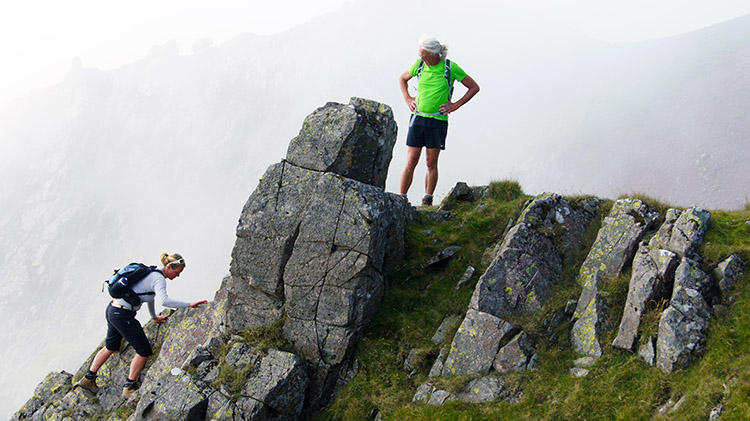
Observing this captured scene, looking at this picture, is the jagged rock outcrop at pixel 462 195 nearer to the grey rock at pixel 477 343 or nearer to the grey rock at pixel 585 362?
the grey rock at pixel 477 343

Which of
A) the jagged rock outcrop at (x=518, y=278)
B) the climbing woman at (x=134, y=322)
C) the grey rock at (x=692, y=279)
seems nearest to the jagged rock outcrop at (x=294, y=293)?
the climbing woman at (x=134, y=322)

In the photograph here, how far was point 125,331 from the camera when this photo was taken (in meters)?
13.0

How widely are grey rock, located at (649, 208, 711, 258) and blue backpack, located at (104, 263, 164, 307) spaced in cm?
1218

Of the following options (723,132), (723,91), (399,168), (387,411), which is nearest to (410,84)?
(387,411)

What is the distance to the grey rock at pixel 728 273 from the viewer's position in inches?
373

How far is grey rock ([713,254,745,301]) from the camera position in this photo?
31.1 feet

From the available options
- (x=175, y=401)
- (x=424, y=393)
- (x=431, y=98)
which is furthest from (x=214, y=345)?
(x=431, y=98)

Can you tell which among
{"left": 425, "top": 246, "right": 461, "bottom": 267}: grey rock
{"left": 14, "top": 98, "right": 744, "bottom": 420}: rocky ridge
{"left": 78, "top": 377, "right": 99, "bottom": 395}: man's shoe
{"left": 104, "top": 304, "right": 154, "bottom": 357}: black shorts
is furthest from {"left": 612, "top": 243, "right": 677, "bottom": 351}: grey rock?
{"left": 78, "top": 377, "right": 99, "bottom": 395}: man's shoe

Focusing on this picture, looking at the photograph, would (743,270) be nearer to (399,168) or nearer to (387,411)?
(387,411)

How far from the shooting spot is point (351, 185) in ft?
41.0

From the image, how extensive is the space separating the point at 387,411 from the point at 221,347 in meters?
4.62

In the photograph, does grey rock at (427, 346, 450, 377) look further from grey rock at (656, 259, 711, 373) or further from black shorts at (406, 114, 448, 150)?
black shorts at (406, 114, 448, 150)

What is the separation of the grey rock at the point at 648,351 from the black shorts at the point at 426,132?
8.03 m

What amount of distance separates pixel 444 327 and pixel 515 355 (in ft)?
6.71
